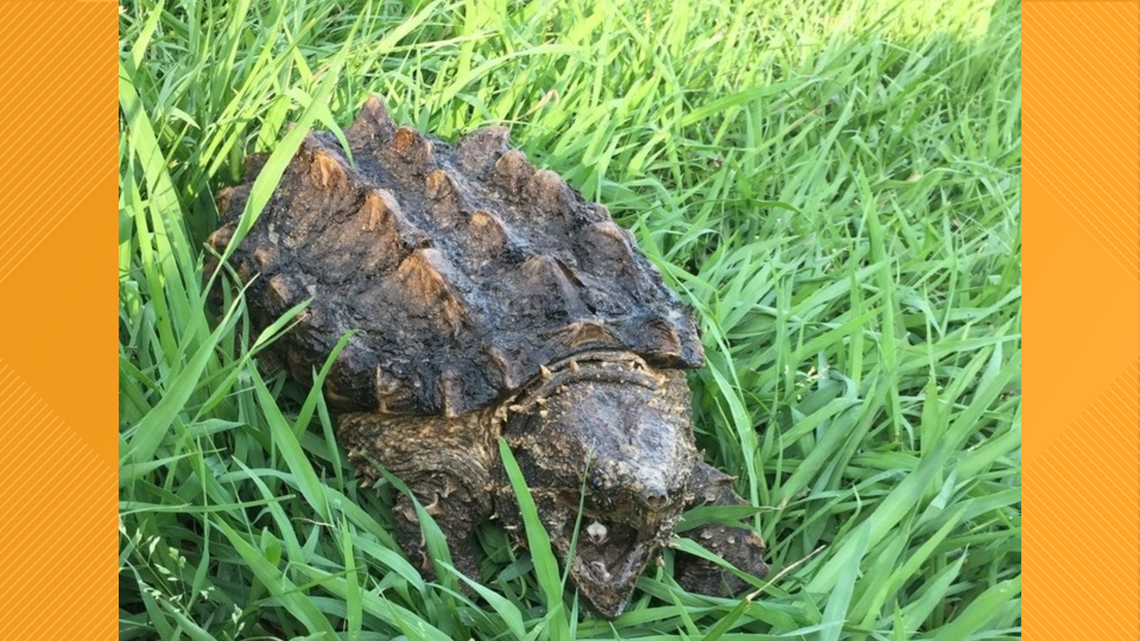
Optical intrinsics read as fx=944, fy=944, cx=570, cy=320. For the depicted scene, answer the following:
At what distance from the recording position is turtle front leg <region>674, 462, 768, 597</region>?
2.16 meters

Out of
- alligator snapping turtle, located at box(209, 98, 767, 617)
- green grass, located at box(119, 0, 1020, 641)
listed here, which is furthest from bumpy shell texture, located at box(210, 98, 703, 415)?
green grass, located at box(119, 0, 1020, 641)

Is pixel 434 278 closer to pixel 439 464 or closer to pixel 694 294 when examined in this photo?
pixel 439 464

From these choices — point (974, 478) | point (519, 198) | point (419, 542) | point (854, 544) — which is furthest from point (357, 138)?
point (974, 478)

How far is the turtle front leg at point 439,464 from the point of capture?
85.0 inches

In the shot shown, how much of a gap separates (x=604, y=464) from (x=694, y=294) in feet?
2.98

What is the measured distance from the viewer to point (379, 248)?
2254 millimetres

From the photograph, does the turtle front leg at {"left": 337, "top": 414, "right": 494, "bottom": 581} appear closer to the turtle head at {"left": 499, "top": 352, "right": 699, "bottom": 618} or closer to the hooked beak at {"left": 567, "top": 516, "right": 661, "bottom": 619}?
the turtle head at {"left": 499, "top": 352, "right": 699, "bottom": 618}

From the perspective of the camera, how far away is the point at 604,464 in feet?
6.52

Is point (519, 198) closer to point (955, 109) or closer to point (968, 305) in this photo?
point (968, 305)

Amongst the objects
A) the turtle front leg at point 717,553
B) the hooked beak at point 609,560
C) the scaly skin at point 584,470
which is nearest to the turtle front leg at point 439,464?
the scaly skin at point 584,470

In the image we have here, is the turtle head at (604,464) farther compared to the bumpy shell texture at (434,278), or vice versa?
the bumpy shell texture at (434,278)

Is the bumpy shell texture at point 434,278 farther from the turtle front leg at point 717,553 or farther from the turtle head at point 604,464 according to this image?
the turtle front leg at point 717,553

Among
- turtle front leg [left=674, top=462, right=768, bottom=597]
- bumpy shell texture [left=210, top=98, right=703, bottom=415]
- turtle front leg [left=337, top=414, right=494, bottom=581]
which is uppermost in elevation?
bumpy shell texture [left=210, top=98, right=703, bottom=415]

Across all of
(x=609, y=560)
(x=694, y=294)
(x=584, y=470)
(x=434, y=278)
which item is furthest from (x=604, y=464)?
(x=694, y=294)
